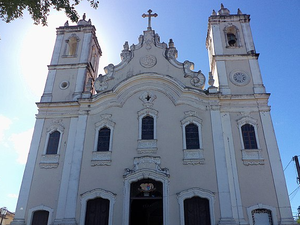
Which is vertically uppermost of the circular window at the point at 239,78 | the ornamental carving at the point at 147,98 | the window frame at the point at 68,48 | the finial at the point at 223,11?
the finial at the point at 223,11

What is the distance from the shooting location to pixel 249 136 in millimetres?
16125

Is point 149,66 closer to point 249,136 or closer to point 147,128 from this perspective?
point 147,128

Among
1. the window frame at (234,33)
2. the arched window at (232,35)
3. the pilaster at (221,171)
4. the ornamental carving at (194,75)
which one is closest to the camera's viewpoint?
the pilaster at (221,171)

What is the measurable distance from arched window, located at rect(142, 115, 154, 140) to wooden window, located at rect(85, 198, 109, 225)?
3922 mm

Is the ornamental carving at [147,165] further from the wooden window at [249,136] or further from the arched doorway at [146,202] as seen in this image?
the wooden window at [249,136]

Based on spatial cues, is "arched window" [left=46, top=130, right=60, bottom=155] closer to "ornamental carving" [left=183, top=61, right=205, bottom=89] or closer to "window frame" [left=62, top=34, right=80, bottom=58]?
"window frame" [left=62, top=34, right=80, bottom=58]

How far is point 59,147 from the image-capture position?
55.1ft

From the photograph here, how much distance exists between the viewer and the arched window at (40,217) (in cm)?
1516

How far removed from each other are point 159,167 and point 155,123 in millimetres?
2578

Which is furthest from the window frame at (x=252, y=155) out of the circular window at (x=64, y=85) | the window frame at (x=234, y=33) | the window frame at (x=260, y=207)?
the circular window at (x=64, y=85)

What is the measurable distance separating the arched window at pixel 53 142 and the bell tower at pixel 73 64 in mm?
2341

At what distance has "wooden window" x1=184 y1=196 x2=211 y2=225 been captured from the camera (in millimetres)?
14200

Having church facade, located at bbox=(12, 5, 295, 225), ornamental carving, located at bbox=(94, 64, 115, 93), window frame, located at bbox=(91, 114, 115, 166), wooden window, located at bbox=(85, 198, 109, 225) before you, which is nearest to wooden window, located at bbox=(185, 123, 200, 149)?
church facade, located at bbox=(12, 5, 295, 225)

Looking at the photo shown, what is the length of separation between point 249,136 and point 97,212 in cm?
885
